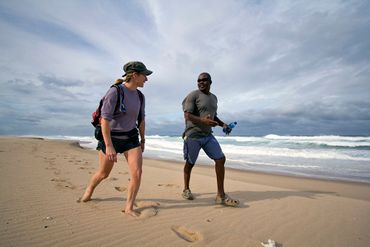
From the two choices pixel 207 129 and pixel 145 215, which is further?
pixel 207 129

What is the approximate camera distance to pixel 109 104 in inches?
127

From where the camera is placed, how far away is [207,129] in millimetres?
4594

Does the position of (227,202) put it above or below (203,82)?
below

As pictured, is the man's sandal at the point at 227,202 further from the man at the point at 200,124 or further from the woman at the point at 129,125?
the woman at the point at 129,125

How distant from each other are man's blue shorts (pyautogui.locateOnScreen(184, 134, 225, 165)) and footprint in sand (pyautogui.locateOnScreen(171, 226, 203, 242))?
1.59 metres

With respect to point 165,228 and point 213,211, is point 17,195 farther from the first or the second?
point 213,211

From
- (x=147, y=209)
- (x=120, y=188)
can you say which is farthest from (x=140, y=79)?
(x=120, y=188)

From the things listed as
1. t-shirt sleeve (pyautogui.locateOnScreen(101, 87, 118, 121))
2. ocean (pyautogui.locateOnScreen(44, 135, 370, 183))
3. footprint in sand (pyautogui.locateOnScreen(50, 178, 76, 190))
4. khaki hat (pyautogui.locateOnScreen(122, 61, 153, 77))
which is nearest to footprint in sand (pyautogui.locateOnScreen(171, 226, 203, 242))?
t-shirt sleeve (pyautogui.locateOnScreen(101, 87, 118, 121))

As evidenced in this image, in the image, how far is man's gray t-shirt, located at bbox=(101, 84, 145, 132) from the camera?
3242 mm

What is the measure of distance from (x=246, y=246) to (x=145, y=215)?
1.47 m

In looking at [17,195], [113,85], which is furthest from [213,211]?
[17,195]

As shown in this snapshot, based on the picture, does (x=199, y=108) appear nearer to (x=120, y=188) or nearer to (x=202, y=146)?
(x=202, y=146)

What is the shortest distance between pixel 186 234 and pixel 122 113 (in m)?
1.81

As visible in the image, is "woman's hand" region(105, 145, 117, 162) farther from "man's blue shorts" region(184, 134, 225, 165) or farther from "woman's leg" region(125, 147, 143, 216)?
"man's blue shorts" region(184, 134, 225, 165)
